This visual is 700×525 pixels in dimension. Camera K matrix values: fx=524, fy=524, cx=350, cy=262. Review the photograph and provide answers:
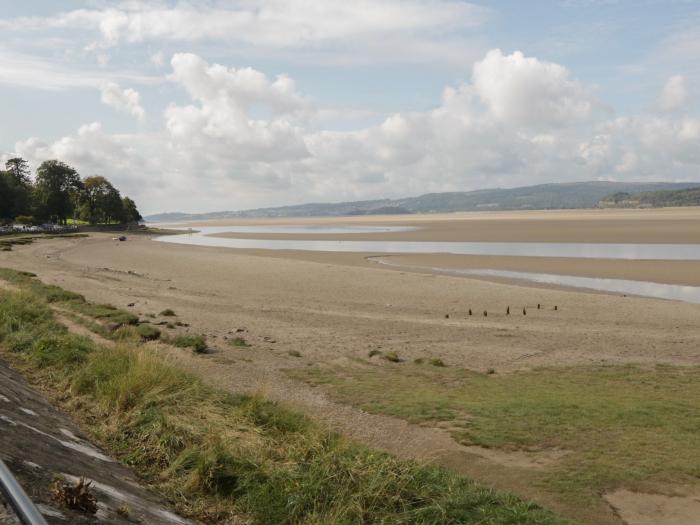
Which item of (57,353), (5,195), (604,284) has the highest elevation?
(5,195)

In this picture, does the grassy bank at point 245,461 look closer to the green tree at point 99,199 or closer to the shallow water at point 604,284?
the shallow water at point 604,284

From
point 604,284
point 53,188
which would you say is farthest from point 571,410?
point 53,188

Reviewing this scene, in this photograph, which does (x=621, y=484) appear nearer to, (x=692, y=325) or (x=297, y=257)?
(x=692, y=325)

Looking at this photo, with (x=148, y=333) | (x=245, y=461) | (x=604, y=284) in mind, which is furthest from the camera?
(x=604, y=284)

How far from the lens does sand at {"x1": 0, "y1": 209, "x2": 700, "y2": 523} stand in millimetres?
11586

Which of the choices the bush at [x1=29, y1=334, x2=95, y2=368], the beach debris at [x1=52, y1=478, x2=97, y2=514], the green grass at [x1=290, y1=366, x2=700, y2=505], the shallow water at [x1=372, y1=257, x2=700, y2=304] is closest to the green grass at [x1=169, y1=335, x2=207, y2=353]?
the green grass at [x1=290, y1=366, x2=700, y2=505]

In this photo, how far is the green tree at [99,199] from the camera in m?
116

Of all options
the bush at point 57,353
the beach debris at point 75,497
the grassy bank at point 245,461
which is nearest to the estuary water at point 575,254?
the grassy bank at point 245,461

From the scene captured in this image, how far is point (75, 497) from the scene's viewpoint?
3.77m

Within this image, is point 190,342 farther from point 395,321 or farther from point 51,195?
point 51,195

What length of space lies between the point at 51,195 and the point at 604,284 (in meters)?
98.7

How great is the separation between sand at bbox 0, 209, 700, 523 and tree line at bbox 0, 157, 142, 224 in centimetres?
5984

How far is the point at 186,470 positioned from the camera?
5.82m

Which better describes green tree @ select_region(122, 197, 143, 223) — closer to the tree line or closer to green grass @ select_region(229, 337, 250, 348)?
the tree line
